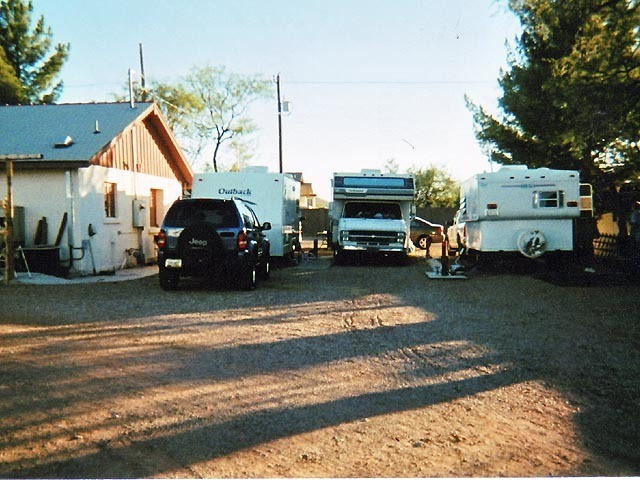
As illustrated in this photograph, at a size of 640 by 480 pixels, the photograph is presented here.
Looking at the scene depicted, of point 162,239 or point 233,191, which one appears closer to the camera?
point 162,239

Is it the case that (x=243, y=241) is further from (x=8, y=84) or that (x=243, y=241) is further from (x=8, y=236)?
(x=8, y=84)

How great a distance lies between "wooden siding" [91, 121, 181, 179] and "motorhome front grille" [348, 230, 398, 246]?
6875 millimetres

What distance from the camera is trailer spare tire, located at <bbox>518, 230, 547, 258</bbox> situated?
16.0m

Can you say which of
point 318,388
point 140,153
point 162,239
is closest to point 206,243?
point 162,239

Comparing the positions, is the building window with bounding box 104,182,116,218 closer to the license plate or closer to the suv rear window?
the suv rear window

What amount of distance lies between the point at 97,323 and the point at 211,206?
175 inches

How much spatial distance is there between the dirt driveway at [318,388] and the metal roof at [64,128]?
6.15 meters

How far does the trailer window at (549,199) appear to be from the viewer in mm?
16000

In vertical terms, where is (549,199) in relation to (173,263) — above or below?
above

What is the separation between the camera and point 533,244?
1596cm

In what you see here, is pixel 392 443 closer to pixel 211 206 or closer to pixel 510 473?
pixel 510 473

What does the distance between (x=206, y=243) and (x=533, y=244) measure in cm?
826

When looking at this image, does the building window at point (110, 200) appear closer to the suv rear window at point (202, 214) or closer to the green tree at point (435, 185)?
the suv rear window at point (202, 214)

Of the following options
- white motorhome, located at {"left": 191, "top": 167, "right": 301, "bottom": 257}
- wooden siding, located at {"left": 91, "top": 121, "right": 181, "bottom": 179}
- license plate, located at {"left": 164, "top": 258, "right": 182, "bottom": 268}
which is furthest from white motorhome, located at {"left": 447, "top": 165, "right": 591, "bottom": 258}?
wooden siding, located at {"left": 91, "top": 121, "right": 181, "bottom": 179}
